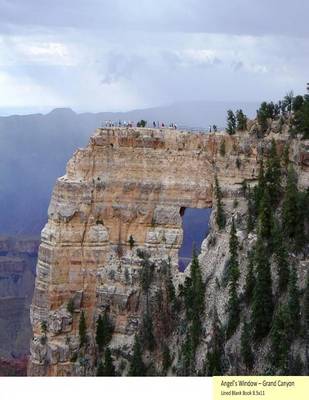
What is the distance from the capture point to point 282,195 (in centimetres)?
4269

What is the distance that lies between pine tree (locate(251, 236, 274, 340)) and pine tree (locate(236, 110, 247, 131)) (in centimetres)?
1198

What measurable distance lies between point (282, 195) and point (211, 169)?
18.0ft

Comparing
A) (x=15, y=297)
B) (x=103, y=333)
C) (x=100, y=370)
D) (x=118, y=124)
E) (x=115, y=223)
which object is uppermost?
(x=118, y=124)

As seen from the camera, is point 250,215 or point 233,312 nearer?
point 233,312

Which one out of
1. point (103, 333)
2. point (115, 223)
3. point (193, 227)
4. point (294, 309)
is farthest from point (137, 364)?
point (193, 227)

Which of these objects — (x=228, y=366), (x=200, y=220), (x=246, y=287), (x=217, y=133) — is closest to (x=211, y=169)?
(x=217, y=133)

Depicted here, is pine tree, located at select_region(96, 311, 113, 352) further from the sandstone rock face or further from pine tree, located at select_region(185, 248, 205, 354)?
pine tree, located at select_region(185, 248, 205, 354)

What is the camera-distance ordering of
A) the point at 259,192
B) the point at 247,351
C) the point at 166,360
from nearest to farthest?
the point at 247,351
the point at 259,192
the point at 166,360

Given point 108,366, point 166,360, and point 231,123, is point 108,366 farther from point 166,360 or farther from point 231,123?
point 231,123

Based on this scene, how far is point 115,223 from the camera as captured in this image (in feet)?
160

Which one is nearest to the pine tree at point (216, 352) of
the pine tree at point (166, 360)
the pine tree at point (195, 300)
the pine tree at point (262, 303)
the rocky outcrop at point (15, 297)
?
the pine tree at point (195, 300)

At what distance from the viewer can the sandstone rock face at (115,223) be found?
47.1 metres

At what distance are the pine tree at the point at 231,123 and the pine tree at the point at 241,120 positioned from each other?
23cm

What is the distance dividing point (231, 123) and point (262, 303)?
46.8ft
